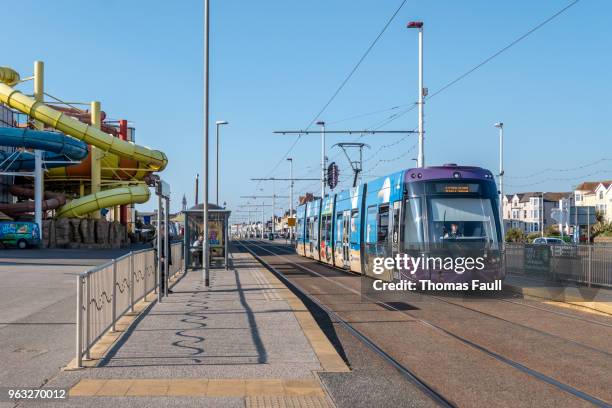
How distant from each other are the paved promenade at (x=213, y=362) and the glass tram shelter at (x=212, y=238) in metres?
13.9

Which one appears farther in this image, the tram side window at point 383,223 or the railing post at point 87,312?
the tram side window at point 383,223

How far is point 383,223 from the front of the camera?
21.1 metres

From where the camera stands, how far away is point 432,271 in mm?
17875

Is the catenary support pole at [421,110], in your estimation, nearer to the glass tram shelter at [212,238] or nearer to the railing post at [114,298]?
the glass tram shelter at [212,238]

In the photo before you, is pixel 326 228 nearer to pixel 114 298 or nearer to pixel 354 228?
pixel 354 228

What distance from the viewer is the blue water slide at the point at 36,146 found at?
186 ft

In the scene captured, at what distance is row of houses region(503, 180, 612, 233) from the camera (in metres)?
92.4

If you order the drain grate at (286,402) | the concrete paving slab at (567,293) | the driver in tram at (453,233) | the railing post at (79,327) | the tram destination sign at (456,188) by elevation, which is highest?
the tram destination sign at (456,188)

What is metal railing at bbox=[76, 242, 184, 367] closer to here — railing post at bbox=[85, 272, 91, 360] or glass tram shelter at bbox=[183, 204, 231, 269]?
railing post at bbox=[85, 272, 91, 360]

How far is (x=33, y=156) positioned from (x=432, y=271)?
5168 cm

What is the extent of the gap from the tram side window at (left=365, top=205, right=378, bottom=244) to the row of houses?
6723 cm

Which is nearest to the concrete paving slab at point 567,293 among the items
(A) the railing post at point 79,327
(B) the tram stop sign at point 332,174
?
(A) the railing post at point 79,327

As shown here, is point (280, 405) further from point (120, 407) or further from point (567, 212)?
point (567, 212)

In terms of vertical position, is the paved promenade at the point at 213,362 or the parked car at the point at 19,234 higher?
the parked car at the point at 19,234
